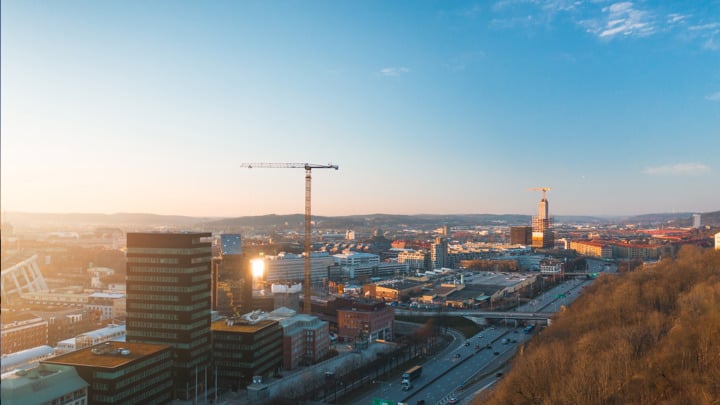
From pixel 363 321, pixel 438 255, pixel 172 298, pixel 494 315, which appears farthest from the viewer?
pixel 438 255

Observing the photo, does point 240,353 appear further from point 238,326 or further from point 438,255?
point 438,255

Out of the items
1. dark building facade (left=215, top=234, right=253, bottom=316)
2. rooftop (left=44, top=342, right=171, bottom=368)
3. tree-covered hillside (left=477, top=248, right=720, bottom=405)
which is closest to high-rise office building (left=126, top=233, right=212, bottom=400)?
rooftop (left=44, top=342, right=171, bottom=368)

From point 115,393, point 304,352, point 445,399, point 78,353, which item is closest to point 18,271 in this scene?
point 115,393

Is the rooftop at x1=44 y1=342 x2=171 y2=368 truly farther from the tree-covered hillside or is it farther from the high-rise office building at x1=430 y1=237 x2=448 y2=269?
the high-rise office building at x1=430 y1=237 x2=448 y2=269

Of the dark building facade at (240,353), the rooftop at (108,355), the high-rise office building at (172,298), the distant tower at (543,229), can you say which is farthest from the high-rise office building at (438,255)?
the rooftop at (108,355)

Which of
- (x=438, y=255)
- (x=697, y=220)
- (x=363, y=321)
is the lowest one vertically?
(x=363, y=321)

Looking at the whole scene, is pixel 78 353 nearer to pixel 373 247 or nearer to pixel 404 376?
pixel 404 376

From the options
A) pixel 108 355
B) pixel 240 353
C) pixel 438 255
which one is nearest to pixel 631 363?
pixel 240 353
